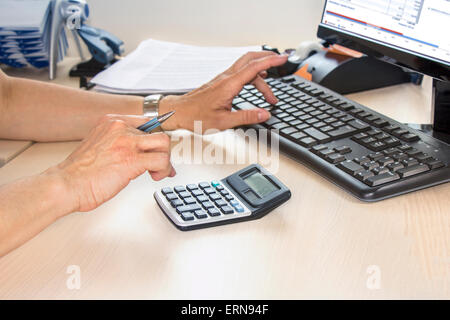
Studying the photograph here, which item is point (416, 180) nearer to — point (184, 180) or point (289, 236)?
point (289, 236)

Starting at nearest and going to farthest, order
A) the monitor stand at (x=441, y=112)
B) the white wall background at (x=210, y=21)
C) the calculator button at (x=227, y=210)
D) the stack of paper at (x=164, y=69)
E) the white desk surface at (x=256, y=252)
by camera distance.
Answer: the white desk surface at (x=256, y=252) → the calculator button at (x=227, y=210) → the monitor stand at (x=441, y=112) → the stack of paper at (x=164, y=69) → the white wall background at (x=210, y=21)

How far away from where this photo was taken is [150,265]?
0.52 meters

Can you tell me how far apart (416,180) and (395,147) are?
0.23ft

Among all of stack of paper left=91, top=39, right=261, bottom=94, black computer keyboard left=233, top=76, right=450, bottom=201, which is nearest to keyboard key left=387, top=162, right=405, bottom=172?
black computer keyboard left=233, top=76, right=450, bottom=201

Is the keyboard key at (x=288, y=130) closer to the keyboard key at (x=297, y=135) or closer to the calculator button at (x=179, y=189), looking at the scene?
the keyboard key at (x=297, y=135)

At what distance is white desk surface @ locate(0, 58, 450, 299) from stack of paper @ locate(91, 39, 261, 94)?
1.21ft

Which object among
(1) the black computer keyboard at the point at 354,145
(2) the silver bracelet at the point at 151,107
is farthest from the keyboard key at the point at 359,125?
(2) the silver bracelet at the point at 151,107

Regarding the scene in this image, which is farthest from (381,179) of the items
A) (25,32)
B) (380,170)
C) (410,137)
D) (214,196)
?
(25,32)

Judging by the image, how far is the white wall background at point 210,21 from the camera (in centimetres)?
135

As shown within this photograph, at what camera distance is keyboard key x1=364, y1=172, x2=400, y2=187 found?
0.63 metres

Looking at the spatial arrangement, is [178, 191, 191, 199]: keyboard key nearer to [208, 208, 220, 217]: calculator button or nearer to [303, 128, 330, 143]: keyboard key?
[208, 208, 220, 217]: calculator button

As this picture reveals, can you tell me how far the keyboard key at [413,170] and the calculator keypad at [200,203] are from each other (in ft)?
0.73

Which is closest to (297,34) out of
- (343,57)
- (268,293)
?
(343,57)

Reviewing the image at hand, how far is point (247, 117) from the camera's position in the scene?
824 millimetres
